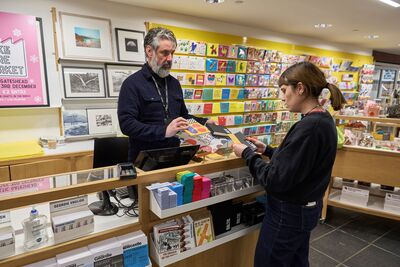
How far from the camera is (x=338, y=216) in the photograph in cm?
349

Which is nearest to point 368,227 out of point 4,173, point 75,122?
point 75,122

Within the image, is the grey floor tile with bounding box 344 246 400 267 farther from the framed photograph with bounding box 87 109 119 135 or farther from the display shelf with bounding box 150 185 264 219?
the framed photograph with bounding box 87 109 119 135

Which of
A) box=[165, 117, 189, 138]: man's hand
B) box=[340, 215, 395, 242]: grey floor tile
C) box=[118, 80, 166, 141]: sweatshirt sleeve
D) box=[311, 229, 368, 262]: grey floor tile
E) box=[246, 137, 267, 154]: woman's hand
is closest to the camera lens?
box=[165, 117, 189, 138]: man's hand

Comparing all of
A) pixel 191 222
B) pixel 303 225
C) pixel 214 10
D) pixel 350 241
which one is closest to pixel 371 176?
pixel 350 241

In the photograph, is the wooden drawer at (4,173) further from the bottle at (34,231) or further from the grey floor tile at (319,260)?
the grey floor tile at (319,260)

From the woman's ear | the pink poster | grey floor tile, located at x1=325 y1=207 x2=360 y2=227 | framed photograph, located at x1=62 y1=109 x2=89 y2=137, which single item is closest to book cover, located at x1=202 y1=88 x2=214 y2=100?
framed photograph, located at x1=62 y1=109 x2=89 y2=137

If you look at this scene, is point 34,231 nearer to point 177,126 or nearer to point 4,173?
point 177,126

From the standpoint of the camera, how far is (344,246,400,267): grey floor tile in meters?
2.52

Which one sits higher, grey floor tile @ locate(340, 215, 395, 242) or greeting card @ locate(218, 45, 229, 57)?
greeting card @ locate(218, 45, 229, 57)

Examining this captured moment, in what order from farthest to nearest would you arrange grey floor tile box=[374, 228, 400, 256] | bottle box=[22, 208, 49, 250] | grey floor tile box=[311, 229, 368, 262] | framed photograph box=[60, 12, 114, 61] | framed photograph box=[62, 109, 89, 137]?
framed photograph box=[62, 109, 89, 137] < framed photograph box=[60, 12, 114, 61] < grey floor tile box=[374, 228, 400, 256] < grey floor tile box=[311, 229, 368, 262] < bottle box=[22, 208, 49, 250]

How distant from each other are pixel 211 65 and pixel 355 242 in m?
3.14

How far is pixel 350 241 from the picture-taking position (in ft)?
9.53

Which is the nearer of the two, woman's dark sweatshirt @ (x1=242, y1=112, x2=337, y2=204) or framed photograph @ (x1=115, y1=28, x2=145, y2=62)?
woman's dark sweatshirt @ (x1=242, y1=112, x2=337, y2=204)

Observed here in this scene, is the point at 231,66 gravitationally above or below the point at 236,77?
above
